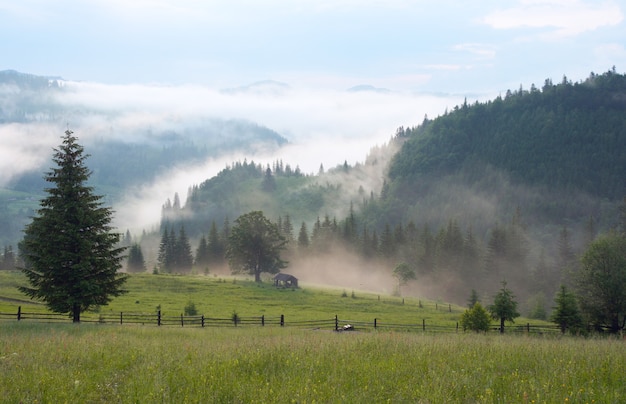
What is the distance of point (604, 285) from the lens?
55.8m

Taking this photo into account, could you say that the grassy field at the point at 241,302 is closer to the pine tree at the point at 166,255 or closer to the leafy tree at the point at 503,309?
the leafy tree at the point at 503,309

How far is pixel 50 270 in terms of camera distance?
32.9 meters

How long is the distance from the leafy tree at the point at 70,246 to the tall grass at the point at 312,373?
18748mm

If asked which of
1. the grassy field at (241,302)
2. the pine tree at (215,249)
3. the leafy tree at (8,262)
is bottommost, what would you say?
the grassy field at (241,302)

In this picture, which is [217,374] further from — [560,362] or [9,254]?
[9,254]

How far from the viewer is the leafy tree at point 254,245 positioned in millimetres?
104062

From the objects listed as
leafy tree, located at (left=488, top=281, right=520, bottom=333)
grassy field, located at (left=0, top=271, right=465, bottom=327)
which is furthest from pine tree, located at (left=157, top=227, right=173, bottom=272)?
leafy tree, located at (left=488, top=281, right=520, bottom=333)

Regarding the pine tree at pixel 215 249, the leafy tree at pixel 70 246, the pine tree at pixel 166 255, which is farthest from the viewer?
the pine tree at pixel 215 249

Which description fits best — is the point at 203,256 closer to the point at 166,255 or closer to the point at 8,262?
the point at 166,255

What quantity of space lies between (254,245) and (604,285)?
6851cm

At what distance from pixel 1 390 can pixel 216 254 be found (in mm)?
117994

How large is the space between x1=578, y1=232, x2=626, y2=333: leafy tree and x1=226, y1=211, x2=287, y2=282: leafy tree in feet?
207

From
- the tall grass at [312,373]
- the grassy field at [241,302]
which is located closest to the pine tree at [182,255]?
the grassy field at [241,302]

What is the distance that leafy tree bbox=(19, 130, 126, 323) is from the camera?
107ft
